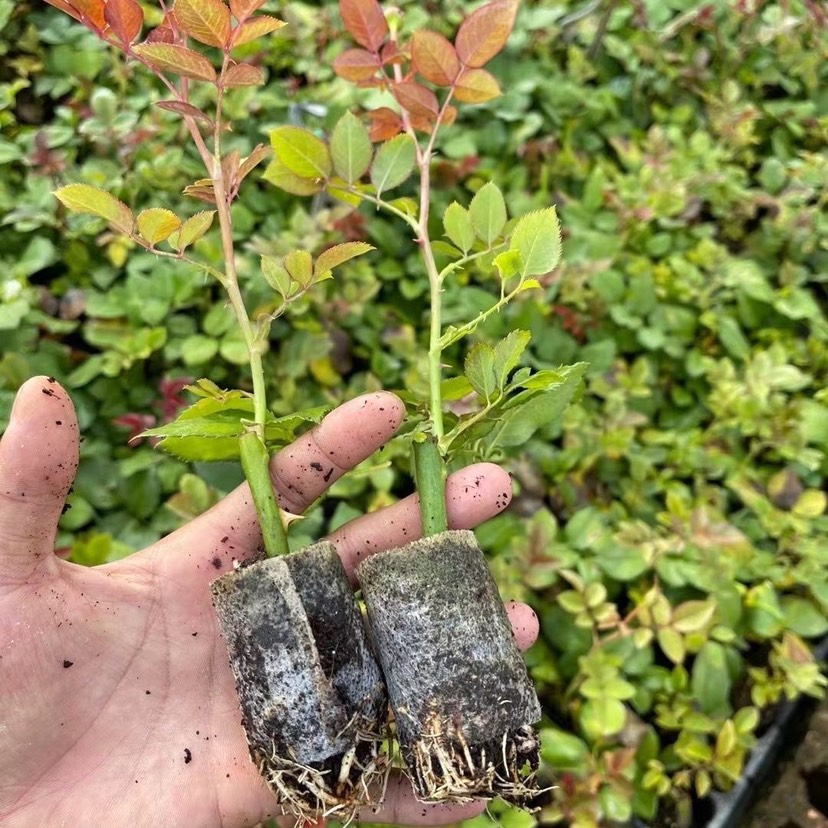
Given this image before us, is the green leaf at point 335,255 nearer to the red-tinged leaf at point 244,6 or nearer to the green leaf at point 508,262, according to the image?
the green leaf at point 508,262

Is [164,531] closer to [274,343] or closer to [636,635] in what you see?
[274,343]

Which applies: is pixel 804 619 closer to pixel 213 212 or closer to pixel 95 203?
pixel 213 212

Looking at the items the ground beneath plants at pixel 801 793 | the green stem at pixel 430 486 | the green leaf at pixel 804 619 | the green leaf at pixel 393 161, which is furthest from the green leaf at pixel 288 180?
the ground beneath plants at pixel 801 793

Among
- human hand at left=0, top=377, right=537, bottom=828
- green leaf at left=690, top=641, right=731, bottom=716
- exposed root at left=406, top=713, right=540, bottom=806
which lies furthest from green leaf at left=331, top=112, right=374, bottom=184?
green leaf at left=690, top=641, right=731, bottom=716

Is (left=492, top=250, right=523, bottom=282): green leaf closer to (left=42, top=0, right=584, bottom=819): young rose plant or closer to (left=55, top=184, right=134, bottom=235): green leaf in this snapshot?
(left=42, top=0, right=584, bottom=819): young rose plant

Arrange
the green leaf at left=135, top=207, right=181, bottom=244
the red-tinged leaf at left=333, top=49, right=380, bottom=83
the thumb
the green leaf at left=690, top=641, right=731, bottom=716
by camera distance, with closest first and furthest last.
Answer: the thumb
the green leaf at left=135, top=207, right=181, bottom=244
the red-tinged leaf at left=333, top=49, right=380, bottom=83
the green leaf at left=690, top=641, right=731, bottom=716

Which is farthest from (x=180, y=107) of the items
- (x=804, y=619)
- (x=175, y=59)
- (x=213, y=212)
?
(x=804, y=619)
